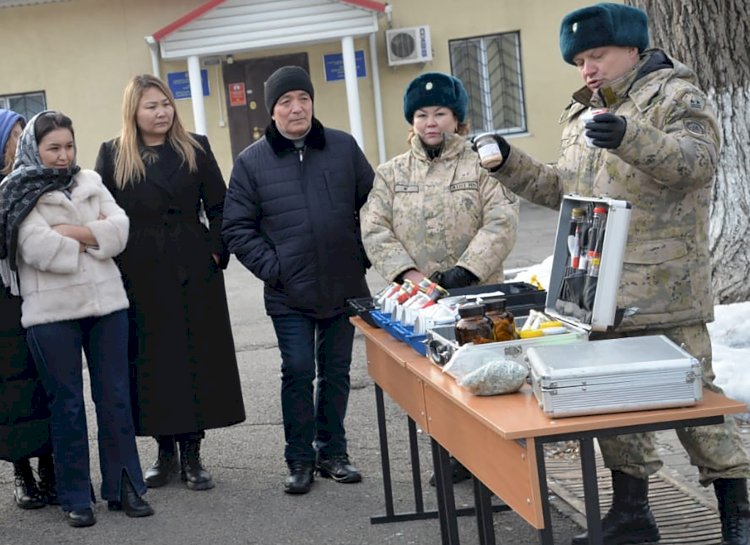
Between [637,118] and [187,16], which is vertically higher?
[187,16]

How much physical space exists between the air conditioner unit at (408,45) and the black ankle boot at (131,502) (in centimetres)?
1462

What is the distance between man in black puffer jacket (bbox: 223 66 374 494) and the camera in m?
5.77

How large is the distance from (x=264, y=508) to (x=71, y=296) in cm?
127

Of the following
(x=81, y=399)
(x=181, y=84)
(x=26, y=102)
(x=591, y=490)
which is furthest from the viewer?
(x=26, y=102)

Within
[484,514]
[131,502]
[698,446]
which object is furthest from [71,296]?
[698,446]

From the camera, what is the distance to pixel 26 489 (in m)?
5.89

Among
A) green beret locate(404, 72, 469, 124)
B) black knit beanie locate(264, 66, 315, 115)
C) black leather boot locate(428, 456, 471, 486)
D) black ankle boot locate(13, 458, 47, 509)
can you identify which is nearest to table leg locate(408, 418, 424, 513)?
black leather boot locate(428, 456, 471, 486)

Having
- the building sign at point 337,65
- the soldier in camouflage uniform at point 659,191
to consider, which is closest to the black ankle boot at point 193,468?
the soldier in camouflage uniform at point 659,191

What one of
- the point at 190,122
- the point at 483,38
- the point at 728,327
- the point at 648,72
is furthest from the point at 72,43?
the point at 648,72

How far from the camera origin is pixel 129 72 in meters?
19.9

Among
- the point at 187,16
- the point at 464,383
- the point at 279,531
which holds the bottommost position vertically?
the point at 279,531

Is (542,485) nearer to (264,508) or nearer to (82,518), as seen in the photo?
(264,508)

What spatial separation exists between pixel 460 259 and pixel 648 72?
139cm

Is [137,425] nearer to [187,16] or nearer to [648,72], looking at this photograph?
[648,72]
